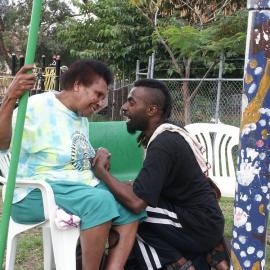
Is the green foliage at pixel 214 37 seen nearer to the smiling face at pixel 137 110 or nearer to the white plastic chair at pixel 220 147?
the white plastic chair at pixel 220 147

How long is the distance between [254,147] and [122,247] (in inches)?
43.6

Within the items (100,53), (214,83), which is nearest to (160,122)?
(214,83)

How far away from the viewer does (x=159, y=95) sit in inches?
110

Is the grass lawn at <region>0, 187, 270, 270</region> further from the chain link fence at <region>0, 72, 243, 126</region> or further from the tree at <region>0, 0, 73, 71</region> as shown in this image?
the tree at <region>0, 0, 73, 71</region>

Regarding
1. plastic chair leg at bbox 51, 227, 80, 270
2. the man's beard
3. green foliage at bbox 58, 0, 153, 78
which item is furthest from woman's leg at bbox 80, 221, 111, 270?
green foliage at bbox 58, 0, 153, 78

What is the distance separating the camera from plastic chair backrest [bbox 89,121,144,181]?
4047 millimetres

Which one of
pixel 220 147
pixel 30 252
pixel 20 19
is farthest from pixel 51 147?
pixel 20 19

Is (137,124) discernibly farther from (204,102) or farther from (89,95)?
(204,102)

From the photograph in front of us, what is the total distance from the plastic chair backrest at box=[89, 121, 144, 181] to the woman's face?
114 centimetres

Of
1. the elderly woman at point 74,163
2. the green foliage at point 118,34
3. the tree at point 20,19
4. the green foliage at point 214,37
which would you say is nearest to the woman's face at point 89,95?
the elderly woman at point 74,163

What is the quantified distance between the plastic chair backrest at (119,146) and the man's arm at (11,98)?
1.49 metres

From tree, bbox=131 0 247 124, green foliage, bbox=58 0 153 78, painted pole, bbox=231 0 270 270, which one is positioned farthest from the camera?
green foliage, bbox=58 0 153 78

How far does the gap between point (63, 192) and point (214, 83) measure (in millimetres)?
8507

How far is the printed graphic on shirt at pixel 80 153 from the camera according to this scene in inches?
111
